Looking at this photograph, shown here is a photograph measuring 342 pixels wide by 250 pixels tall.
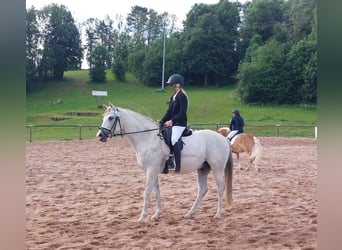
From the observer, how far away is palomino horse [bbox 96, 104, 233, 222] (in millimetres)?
4441

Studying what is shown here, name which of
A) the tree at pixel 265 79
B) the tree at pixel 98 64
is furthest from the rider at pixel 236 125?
the tree at pixel 98 64

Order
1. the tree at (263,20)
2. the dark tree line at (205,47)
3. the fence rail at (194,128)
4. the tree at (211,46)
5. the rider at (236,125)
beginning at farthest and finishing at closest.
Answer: the tree at (263,20)
the tree at (211,46)
the dark tree line at (205,47)
the fence rail at (194,128)
the rider at (236,125)

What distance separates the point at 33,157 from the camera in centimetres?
1017

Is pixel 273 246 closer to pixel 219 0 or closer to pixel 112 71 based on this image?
pixel 112 71

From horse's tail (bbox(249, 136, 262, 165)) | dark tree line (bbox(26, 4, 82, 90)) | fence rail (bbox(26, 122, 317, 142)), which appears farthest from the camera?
dark tree line (bbox(26, 4, 82, 90))

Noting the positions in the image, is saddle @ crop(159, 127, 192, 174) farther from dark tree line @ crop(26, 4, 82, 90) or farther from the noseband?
dark tree line @ crop(26, 4, 82, 90)

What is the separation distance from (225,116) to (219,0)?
71.6ft

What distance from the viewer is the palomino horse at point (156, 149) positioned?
4441mm

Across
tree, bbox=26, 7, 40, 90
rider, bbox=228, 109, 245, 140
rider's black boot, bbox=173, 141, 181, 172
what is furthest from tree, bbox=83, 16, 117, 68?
rider's black boot, bbox=173, 141, 181, 172

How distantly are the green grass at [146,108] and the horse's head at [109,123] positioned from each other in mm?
10943

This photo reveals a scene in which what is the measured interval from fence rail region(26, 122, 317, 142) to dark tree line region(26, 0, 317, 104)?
3862mm

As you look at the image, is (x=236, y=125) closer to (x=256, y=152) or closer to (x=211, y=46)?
(x=256, y=152)

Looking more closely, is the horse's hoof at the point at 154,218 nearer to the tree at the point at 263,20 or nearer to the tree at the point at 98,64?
the tree at the point at 98,64

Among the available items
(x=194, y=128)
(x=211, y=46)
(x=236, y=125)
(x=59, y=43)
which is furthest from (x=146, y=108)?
(x=211, y=46)
